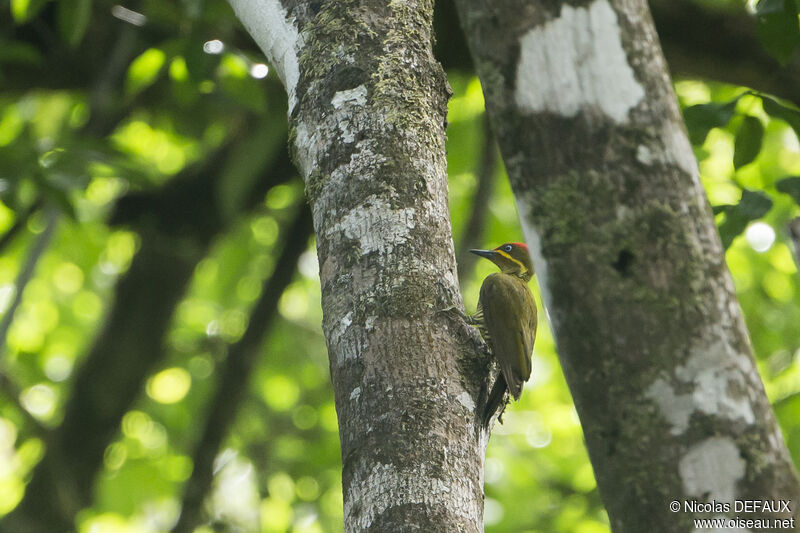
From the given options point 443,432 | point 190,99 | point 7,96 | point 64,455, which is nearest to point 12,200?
point 190,99

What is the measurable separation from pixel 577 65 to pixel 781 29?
5.26 ft

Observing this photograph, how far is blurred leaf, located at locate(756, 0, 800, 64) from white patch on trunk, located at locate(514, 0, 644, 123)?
1.48m

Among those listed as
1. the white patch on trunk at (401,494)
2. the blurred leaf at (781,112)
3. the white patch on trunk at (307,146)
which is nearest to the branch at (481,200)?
the blurred leaf at (781,112)

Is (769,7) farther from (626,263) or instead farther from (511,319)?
(626,263)

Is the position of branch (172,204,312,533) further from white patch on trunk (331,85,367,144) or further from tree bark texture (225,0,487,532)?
white patch on trunk (331,85,367,144)

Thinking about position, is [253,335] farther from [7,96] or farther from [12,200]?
[7,96]

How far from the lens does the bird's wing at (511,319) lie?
317 cm

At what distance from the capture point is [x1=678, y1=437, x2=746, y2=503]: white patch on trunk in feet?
3.44

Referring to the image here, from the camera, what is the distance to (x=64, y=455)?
5.30 m

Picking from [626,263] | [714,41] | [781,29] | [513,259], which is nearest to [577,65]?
[626,263]

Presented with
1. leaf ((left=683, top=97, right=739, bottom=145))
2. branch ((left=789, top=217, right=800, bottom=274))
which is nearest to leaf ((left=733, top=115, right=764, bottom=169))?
leaf ((left=683, top=97, right=739, bottom=145))

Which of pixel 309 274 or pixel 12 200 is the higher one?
pixel 309 274

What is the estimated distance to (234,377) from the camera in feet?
17.6

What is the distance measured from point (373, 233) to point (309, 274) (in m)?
5.82
